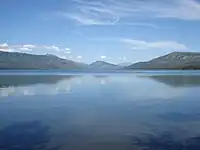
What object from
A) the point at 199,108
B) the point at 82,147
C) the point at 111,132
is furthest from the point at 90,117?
the point at 199,108

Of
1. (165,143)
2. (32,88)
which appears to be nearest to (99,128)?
(165,143)

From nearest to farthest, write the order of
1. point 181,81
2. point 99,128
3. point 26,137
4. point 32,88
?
1. point 26,137
2. point 99,128
3. point 32,88
4. point 181,81

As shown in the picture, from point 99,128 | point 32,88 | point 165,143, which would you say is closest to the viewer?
point 165,143

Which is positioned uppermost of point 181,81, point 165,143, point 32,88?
point 32,88

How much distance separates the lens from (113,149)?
11.2m

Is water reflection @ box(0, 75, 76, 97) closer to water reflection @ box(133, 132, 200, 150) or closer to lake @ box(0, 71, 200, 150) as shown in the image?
lake @ box(0, 71, 200, 150)

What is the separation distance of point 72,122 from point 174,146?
6724 mm

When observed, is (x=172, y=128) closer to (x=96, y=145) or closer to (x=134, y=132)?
(x=134, y=132)

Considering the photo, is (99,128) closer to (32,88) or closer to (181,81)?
(32,88)

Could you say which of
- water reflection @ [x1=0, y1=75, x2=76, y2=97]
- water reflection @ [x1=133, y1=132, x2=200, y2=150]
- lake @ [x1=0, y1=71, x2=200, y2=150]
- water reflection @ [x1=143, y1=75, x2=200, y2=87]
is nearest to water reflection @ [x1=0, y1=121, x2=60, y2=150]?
lake @ [x1=0, y1=71, x2=200, y2=150]

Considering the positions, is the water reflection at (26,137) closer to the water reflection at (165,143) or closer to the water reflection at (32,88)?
the water reflection at (165,143)

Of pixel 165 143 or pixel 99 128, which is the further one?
pixel 99 128


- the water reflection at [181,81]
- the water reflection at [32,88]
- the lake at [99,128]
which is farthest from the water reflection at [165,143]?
the water reflection at [181,81]

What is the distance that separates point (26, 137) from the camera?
42.4ft
